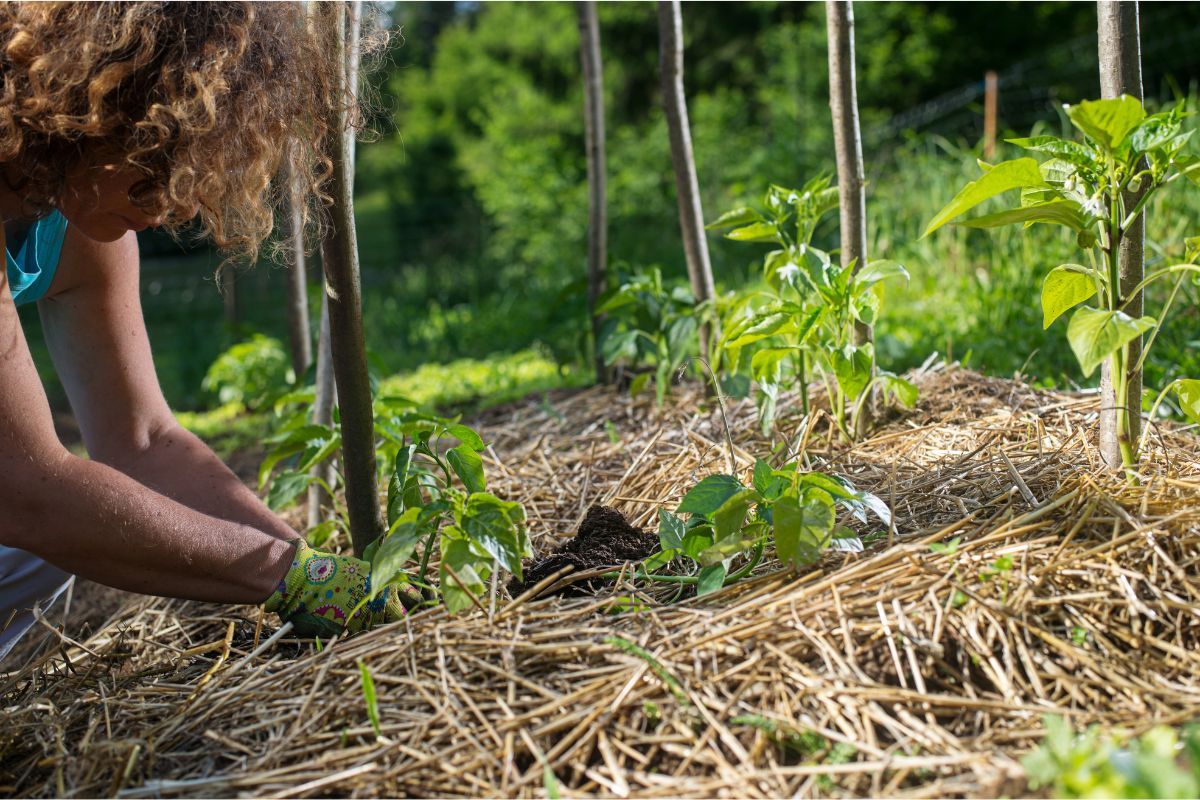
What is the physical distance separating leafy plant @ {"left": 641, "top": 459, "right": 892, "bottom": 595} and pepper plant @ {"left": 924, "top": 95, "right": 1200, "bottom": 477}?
1.32ft

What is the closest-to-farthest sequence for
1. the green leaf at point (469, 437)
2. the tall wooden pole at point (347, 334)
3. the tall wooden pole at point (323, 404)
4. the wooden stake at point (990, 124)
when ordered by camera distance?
the green leaf at point (469, 437), the tall wooden pole at point (347, 334), the tall wooden pole at point (323, 404), the wooden stake at point (990, 124)

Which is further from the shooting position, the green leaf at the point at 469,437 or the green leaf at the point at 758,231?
the green leaf at the point at 758,231

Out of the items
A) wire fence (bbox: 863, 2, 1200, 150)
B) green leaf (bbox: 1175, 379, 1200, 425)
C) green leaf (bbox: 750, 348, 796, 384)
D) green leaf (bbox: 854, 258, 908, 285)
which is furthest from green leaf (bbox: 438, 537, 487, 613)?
wire fence (bbox: 863, 2, 1200, 150)

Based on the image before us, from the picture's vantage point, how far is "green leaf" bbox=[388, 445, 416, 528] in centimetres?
168

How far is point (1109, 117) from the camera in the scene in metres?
1.32

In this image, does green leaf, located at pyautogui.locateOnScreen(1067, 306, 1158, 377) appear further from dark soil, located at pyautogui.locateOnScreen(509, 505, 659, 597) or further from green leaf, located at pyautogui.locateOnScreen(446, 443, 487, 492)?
green leaf, located at pyautogui.locateOnScreen(446, 443, 487, 492)

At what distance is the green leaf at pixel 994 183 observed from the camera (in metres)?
1.37

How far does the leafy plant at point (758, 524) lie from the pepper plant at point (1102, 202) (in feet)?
1.32

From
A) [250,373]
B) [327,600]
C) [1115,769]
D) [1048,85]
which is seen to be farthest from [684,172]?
[1048,85]

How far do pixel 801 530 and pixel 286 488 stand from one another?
1.28 metres

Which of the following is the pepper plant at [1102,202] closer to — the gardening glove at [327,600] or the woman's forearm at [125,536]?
the gardening glove at [327,600]

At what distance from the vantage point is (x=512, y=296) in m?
6.98

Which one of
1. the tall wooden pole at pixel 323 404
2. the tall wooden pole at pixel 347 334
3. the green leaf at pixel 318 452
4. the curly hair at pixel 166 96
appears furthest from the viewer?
the tall wooden pole at pixel 323 404

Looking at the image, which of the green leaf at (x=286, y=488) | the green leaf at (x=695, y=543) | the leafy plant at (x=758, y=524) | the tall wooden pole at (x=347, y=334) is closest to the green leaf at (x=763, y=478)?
the leafy plant at (x=758, y=524)
